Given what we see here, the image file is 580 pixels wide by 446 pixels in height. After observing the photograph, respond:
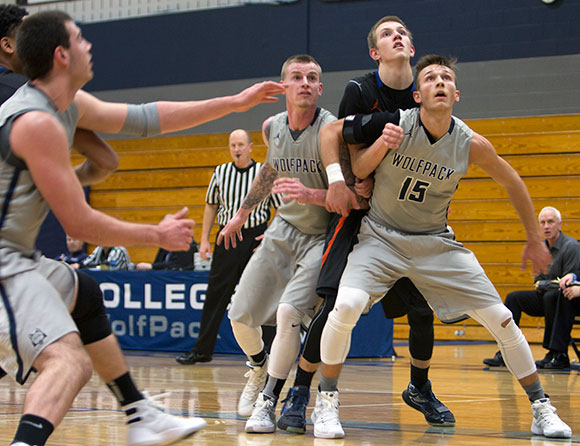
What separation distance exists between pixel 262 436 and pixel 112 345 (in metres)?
1.15

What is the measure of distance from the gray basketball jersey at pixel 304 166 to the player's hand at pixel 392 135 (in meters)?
0.57

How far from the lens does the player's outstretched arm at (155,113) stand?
9.33 feet

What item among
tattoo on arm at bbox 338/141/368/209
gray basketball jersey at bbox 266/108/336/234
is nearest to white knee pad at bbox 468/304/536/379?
tattoo on arm at bbox 338/141/368/209

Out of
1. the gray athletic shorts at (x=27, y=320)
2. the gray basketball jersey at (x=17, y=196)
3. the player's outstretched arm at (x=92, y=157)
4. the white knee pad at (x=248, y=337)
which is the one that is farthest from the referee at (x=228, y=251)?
the gray athletic shorts at (x=27, y=320)

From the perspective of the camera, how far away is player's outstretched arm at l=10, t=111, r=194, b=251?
2.28 metres

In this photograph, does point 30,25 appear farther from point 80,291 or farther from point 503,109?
point 503,109

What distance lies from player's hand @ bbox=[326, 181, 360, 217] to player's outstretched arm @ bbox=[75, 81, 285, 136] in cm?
85

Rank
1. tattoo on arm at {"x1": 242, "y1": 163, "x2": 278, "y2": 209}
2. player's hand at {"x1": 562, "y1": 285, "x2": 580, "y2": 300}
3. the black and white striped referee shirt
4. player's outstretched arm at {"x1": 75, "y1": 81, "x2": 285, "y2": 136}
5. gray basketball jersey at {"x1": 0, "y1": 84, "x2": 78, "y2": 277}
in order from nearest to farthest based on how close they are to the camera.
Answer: gray basketball jersey at {"x1": 0, "y1": 84, "x2": 78, "y2": 277}, player's outstretched arm at {"x1": 75, "y1": 81, "x2": 285, "y2": 136}, tattoo on arm at {"x1": 242, "y1": 163, "x2": 278, "y2": 209}, player's hand at {"x1": 562, "y1": 285, "x2": 580, "y2": 300}, the black and white striped referee shirt

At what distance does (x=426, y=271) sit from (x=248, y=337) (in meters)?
1.15

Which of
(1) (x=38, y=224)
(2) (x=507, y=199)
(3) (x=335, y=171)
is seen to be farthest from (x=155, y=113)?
(2) (x=507, y=199)

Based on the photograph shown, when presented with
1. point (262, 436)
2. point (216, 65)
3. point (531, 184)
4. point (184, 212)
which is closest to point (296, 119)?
point (262, 436)

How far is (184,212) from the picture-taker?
2467 mm

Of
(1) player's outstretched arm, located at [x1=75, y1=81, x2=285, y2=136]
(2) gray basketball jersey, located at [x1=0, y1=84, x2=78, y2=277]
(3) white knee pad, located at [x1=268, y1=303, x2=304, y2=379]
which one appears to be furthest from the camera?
(3) white knee pad, located at [x1=268, y1=303, x2=304, y2=379]

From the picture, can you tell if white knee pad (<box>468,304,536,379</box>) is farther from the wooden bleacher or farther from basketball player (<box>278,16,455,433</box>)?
the wooden bleacher
